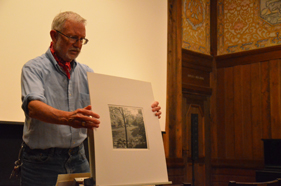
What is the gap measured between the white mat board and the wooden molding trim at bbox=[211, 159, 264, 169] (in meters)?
3.97

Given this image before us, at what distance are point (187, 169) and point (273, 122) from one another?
169cm

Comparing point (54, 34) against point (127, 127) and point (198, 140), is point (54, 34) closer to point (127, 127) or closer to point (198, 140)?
point (127, 127)

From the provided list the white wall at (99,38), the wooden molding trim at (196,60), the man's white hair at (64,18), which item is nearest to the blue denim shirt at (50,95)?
the man's white hair at (64,18)

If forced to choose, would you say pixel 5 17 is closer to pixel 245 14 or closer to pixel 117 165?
pixel 117 165

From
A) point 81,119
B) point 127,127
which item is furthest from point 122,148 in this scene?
point 81,119

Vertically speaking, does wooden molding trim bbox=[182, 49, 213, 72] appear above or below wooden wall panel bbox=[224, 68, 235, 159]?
above

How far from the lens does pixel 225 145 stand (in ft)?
18.4

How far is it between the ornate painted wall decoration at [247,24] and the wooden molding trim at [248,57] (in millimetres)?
95

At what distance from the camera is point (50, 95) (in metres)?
1.61

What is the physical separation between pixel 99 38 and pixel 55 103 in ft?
6.27

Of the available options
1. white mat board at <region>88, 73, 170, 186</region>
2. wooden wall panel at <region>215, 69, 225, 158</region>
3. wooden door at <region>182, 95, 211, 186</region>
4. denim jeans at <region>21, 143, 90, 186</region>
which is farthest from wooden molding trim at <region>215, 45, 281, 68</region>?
denim jeans at <region>21, 143, 90, 186</region>

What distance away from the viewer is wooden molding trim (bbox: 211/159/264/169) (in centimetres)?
507

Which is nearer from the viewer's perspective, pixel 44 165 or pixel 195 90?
pixel 44 165

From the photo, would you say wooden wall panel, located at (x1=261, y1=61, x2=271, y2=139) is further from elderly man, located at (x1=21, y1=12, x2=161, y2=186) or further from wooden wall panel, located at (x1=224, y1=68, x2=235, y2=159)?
elderly man, located at (x1=21, y1=12, x2=161, y2=186)
